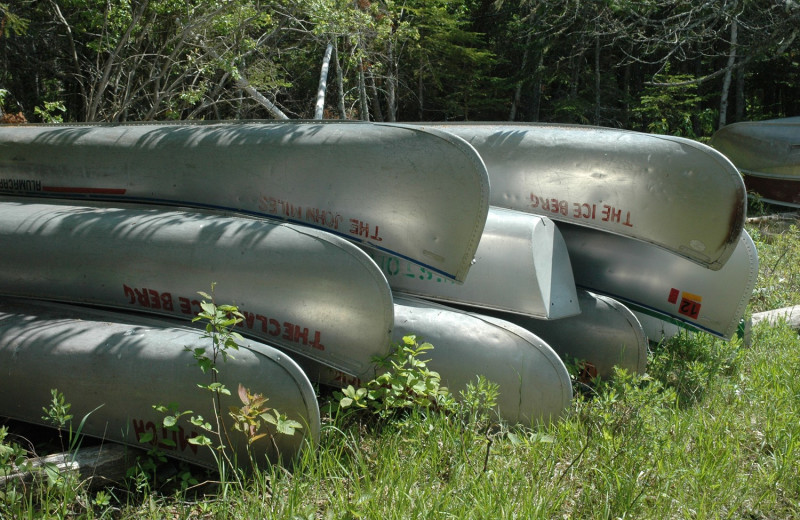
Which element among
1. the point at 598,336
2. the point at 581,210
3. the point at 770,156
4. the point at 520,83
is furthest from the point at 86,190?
the point at 520,83

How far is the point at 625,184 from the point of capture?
403 centimetres

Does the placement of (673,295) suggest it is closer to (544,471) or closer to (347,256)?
(544,471)

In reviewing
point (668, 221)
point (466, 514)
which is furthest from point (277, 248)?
point (668, 221)

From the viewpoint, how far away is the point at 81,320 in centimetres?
339

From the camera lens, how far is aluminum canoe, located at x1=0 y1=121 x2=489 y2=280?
3564 mm

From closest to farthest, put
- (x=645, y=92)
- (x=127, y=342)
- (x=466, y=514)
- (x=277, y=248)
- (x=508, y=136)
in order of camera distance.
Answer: (x=466, y=514) → (x=127, y=342) → (x=277, y=248) → (x=508, y=136) → (x=645, y=92)

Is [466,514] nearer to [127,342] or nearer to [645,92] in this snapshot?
[127,342]

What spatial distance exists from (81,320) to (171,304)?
0.43 meters

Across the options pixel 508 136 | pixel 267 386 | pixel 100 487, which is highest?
pixel 508 136

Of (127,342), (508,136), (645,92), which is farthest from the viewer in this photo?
(645,92)

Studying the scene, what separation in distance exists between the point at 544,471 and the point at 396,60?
1235 cm

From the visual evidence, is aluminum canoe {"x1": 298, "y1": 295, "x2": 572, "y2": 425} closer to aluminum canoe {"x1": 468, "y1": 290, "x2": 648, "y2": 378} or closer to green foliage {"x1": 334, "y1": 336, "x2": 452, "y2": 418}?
green foliage {"x1": 334, "y1": 336, "x2": 452, "y2": 418}

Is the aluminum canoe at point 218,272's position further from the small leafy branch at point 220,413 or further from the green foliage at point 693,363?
the green foliage at point 693,363

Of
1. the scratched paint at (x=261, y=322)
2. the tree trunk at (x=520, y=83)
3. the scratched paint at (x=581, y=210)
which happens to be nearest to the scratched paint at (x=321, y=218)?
the scratched paint at (x=261, y=322)
